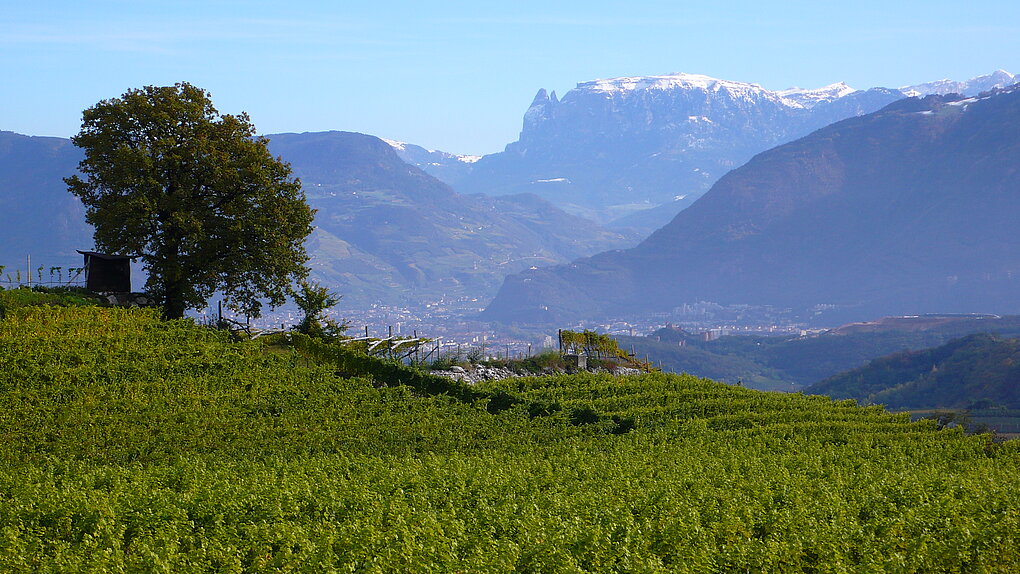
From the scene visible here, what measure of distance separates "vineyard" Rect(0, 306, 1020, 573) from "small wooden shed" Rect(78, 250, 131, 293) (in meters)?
5.52

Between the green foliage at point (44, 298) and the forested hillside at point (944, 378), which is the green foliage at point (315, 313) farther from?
the forested hillside at point (944, 378)

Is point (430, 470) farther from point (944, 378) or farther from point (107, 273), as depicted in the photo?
point (944, 378)

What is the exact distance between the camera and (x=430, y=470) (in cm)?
1802

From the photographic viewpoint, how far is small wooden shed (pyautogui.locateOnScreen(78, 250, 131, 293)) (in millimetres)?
37906

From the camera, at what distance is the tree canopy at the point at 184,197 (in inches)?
1454

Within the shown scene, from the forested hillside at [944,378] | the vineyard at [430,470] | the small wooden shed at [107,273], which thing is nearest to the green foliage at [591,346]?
the vineyard at [430,470]

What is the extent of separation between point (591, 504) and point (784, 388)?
171213mm

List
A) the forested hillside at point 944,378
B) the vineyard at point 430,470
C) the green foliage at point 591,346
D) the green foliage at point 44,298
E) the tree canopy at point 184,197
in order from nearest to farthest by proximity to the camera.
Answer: the vineyard at point 430,470 < the green foliage at point 44,298 < the tree canopy at point 184,197 < the green foliage at point 591,346 < the forested hillside at point 944,378

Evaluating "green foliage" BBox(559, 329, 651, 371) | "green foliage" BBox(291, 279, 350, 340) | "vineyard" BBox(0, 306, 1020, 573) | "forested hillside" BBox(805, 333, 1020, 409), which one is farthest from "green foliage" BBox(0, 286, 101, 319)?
"forested hillside" BBox(805, 333, 1020, 409)

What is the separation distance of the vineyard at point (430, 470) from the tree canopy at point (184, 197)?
4.89m

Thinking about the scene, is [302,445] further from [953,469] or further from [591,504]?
[953,469]

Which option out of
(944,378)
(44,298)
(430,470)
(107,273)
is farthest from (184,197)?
(944,378)

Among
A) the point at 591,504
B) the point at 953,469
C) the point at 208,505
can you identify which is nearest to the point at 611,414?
the point at 953,469

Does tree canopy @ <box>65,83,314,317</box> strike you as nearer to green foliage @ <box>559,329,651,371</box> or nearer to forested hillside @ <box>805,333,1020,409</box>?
green foliage @ <box>559,329,651,371</box>
